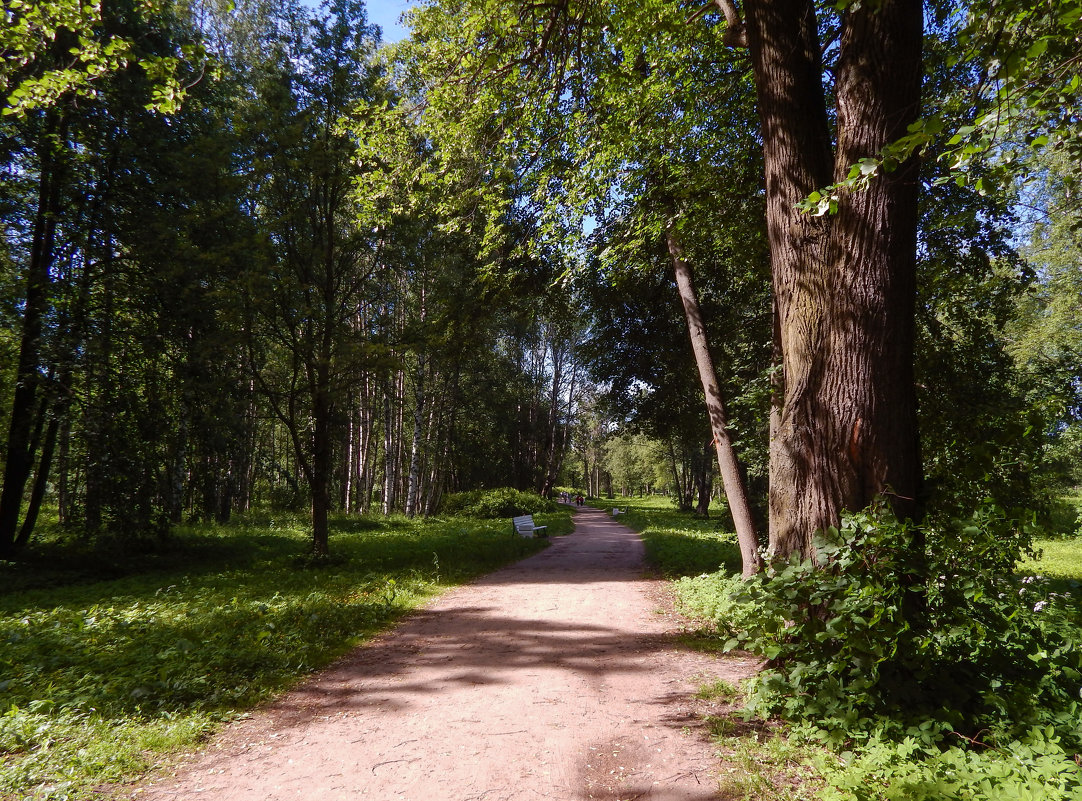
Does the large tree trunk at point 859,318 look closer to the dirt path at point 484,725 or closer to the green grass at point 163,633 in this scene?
the dirt path at point 484,725

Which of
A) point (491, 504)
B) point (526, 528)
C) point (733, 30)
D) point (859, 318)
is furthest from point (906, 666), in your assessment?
point (491, 504)

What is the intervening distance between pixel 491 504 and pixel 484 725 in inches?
768

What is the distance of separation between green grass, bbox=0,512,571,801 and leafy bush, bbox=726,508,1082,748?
4048mm

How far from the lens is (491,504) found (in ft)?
76.1

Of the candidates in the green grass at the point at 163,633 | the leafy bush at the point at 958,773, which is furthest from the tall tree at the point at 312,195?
the leafy bush at the point at 958,773

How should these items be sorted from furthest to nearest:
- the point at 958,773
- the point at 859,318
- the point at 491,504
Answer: the point at 491,504 < the point at 859,318 < the point at 958,773

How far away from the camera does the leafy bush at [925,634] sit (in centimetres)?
304


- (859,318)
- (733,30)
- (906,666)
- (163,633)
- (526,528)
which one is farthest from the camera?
(526,528)

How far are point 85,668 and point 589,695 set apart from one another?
446cm

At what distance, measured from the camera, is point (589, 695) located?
4434 millimetres

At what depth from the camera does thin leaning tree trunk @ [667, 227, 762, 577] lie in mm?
7773

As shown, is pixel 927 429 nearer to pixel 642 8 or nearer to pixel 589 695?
pixel 589 695

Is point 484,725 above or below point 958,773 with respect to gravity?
below

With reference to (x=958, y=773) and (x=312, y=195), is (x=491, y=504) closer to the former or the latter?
(x=312, y=195)
